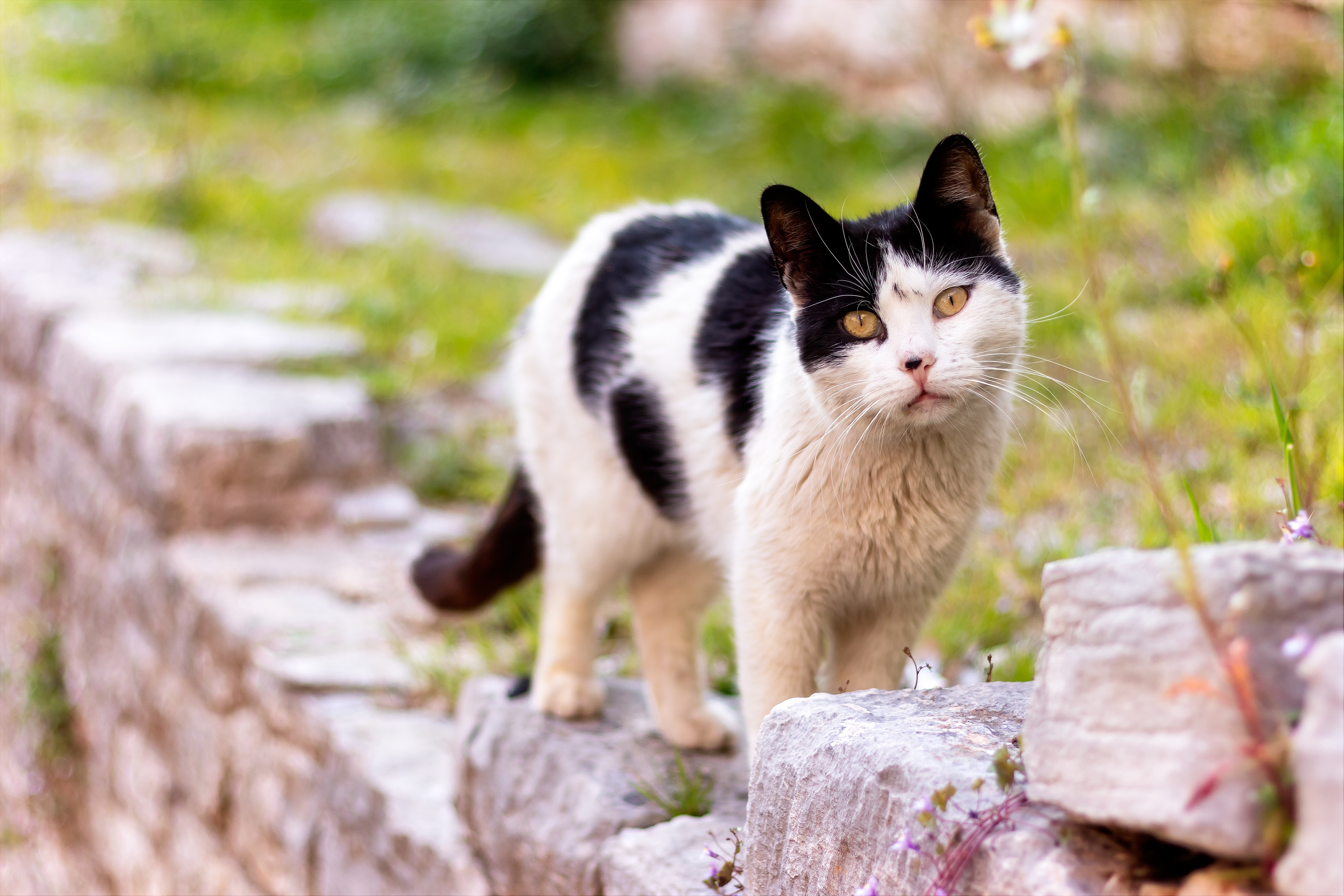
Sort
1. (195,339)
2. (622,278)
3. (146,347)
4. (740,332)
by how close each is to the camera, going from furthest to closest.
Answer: (195,339) < (146,347) < (622,278) < (740,332)

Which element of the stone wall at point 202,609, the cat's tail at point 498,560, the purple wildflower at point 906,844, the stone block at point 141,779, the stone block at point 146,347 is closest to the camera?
the purple wildflower at point 906,844

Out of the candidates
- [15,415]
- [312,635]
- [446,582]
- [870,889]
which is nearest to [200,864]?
[312,635]

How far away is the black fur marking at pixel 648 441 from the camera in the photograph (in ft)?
7.12

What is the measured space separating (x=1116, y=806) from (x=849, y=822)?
38 centimetres

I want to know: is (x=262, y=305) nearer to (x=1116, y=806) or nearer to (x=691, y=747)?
(x=691, y=747)

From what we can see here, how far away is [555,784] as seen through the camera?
7.25 ft

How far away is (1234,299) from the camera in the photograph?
3.75m

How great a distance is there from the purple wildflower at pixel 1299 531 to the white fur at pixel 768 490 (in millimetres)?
403

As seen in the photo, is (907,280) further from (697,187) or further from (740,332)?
(697,187)

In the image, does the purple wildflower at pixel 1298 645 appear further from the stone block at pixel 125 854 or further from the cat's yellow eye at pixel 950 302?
the stone block at pixel 125 854

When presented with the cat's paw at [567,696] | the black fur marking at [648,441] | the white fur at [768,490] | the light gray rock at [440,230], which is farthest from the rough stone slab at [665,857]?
the light gray rock at [440,230]

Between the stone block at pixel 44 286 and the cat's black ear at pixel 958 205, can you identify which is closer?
the cat's black ear at pixel 958 205

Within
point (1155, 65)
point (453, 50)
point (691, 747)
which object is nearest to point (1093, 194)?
point (691, 747)

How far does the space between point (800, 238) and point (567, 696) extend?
110 cm
